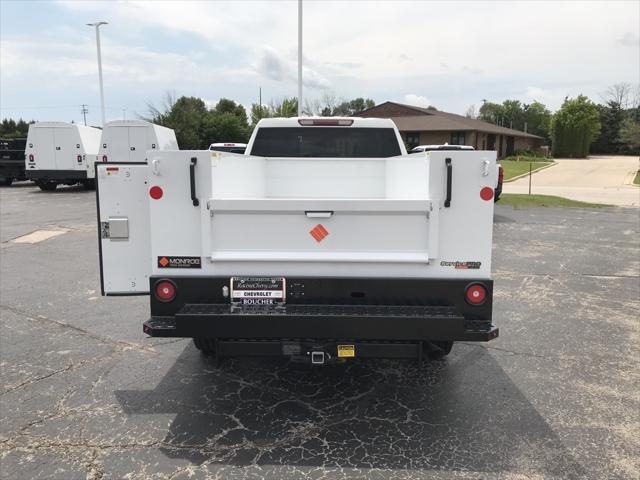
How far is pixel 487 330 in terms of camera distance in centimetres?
358

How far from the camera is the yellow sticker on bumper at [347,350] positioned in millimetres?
3670

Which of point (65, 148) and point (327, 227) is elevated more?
point (65, 148)

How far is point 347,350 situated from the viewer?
367cm

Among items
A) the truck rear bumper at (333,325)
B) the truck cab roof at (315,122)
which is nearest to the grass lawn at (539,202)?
the truck cab roof at (315,122)

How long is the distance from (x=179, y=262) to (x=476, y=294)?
208 centimetres

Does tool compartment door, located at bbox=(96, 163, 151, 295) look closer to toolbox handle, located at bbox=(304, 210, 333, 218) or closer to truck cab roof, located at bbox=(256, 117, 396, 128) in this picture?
toolbox handle, located at bbox=(304, 210, 333, 218)

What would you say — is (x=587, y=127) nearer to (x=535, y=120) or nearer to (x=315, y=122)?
(x=535, y=120)

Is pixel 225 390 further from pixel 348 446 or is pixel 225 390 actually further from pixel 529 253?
pixel 529 253

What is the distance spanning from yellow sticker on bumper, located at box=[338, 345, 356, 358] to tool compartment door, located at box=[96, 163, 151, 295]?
163 cm

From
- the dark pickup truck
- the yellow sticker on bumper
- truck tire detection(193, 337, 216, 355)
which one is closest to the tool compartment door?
truck tire detection(193, 337, 216, 355)

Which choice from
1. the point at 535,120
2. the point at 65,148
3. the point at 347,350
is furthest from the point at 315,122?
the point at 535,120

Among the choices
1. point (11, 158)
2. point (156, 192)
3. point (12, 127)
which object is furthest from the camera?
point (12, 127)

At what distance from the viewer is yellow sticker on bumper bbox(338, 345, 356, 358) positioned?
12.0 feet

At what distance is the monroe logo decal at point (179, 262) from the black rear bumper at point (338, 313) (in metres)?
0.09
